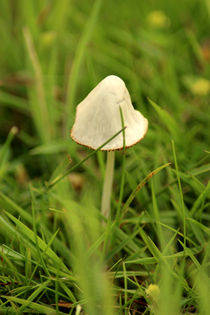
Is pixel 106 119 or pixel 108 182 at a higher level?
pixel 106 119

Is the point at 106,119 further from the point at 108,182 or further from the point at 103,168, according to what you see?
the point at 103,168

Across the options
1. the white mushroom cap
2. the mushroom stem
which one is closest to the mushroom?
the white mushroom cap

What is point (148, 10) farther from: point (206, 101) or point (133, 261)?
point (133, 261)

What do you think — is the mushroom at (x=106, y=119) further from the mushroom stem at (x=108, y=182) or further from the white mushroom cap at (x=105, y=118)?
the mushroom stem at (x=108, y=182)

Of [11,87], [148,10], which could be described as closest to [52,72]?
[11,87]

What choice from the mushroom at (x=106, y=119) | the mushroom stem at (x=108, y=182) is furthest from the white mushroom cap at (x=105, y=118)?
the mushroom stem at (x=108, y=182)

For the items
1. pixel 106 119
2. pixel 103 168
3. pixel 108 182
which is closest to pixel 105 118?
pixel 106 119

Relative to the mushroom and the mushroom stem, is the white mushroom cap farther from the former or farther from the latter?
the mushroom stem
